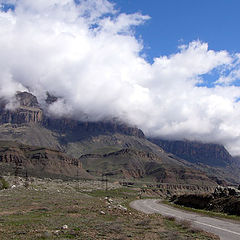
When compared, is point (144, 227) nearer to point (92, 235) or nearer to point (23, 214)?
point (92, 235)

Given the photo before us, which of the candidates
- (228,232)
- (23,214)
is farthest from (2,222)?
(228,232)

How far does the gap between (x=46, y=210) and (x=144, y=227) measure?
15.7 metres

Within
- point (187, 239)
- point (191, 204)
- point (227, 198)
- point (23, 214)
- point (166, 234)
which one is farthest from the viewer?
point (191, 204)

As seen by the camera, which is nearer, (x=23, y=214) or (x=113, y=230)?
(x=113, y=230)

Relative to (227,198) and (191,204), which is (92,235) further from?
(191,204)

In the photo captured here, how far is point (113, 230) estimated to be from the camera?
65.9 ft

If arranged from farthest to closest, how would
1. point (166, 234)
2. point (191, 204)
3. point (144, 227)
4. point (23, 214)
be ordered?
point (191, 204), point (23, 214), point (144, 227), point (166, 234)

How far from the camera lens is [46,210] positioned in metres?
33.8

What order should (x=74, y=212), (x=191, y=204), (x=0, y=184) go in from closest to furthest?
(x=74, y=212), (x=191, y=204), (x=0, y=184)

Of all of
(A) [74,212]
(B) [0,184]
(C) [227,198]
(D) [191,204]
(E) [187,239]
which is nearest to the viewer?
(E) [187,239]

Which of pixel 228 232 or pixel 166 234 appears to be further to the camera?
pixel 228 232

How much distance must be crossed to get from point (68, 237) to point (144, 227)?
22.4 ft

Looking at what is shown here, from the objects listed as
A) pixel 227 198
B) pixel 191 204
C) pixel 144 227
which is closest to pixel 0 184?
pixel 191 204

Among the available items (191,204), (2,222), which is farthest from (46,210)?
(191,204)
